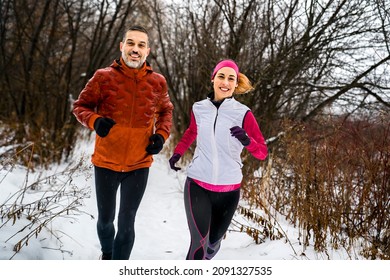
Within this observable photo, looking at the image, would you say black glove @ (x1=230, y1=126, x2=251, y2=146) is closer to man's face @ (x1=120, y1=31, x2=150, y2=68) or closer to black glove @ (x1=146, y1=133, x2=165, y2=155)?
black glove @ (x1=146, y1=133, x2=165, y2=155)

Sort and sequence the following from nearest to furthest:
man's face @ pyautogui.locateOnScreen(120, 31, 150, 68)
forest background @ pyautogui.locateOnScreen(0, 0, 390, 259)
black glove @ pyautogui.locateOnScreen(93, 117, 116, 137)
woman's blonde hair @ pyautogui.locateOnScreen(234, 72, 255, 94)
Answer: black glove @ pyautogui.locateOnScreen(93, 117, 116, 137) < man's face @ pyautogui.locateOnScreen(120, 31, 150, 68) < woman's blonde hair @ pyautogui.locateOnScreen(234, 72, 255, 94) < forest background @ pyautogui.locateOnScreen(0, 0, 390, 259)

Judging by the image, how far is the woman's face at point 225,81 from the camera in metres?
2.16

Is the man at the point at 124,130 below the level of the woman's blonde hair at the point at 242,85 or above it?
below

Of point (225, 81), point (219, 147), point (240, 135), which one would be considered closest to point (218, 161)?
point (219, 147)

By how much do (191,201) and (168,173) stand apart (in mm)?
4719

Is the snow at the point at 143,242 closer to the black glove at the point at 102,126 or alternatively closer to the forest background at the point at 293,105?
the forest background at the point at 293,105

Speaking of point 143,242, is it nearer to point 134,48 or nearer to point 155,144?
point 155,144

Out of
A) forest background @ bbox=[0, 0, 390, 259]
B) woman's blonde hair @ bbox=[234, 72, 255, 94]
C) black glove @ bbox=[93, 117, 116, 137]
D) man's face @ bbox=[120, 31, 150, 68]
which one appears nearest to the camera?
black glove @ bbox=[93, 117, 116, 137]

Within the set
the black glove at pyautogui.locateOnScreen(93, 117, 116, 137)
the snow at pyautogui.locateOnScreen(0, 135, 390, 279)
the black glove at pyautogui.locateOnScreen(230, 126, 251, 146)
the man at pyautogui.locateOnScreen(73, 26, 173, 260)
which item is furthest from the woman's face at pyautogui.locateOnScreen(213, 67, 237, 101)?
the snow at pyautogui.locateOnScreen(0, 135, 390, 279)

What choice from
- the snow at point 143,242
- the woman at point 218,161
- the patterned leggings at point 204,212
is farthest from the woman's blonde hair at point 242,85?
the snow at point 143,242

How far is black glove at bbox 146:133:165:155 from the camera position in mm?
2156

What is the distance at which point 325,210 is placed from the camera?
2.71m

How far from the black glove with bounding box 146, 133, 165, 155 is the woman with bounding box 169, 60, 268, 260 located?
0.15 m

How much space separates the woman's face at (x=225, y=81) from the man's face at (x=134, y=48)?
534 millimetres
